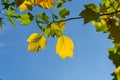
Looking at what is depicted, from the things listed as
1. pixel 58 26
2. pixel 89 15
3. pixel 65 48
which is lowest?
pixel 65 48

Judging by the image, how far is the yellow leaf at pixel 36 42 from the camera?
197cm

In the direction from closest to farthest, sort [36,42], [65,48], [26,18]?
[65,48] < [36,42] < [26,18]

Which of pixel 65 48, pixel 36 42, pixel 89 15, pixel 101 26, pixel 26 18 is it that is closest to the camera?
pixel 89 15

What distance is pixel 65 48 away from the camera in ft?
6.00

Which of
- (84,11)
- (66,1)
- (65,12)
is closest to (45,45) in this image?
(65,12)

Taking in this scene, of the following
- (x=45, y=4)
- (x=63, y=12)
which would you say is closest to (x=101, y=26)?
(x=63, y=12)

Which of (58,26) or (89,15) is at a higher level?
(58,26)

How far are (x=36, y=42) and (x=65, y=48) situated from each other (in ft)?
0.88

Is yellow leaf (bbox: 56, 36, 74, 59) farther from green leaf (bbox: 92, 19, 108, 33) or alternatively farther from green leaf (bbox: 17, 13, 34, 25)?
green leaf (bbox: 92, 19, 108, 33)

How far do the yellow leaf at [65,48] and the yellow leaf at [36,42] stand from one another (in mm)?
171

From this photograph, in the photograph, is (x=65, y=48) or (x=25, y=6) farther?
(x=25, y=6)

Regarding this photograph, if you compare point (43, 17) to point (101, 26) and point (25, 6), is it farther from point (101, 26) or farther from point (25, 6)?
point (101, 26)

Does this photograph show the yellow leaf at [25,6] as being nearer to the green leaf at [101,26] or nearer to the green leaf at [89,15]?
the green leaf at [89,15]

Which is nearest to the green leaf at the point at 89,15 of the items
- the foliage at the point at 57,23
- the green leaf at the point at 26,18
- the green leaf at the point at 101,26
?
the foliage at the point at 57,23
